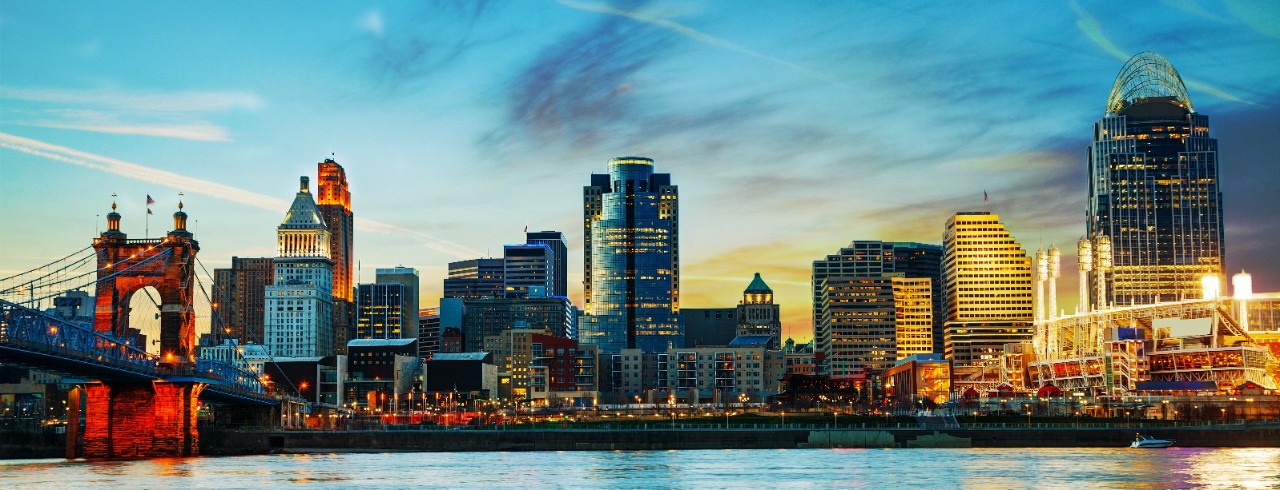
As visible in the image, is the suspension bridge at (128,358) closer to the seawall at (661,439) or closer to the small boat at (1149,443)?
the seawall at (661,439)

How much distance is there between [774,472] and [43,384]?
129817 millimetres

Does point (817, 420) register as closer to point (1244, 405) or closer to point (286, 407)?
point (1244, 405)

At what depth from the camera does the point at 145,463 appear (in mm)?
115375

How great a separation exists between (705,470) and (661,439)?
46.4 metres

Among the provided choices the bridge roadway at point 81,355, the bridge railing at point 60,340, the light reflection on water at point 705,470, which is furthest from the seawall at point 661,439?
the bridge railing at point 60,340

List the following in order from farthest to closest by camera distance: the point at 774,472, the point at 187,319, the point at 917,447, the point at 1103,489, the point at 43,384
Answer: the point at 43,384, the point at 917,447, the point at 187,319, the point at 774,472, the point at 1103,489

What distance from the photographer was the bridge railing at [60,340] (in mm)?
96500

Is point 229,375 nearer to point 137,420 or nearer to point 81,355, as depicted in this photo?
point 137,420

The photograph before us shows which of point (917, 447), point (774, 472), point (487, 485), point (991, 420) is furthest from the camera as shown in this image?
point (991, 420)

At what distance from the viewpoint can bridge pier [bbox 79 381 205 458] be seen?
125062 millimetres

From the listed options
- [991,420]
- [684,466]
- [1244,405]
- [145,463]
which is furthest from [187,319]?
[1244,405]

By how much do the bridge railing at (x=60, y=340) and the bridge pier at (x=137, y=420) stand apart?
3.84 metres

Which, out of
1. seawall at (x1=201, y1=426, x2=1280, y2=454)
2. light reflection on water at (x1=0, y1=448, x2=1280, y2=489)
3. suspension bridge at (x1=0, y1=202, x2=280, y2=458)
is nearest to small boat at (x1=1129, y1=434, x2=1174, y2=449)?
seawall at (x1=201, y1=426, x2=1280, y2=454)

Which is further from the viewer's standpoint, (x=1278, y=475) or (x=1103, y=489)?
(x=1278, y=475)
